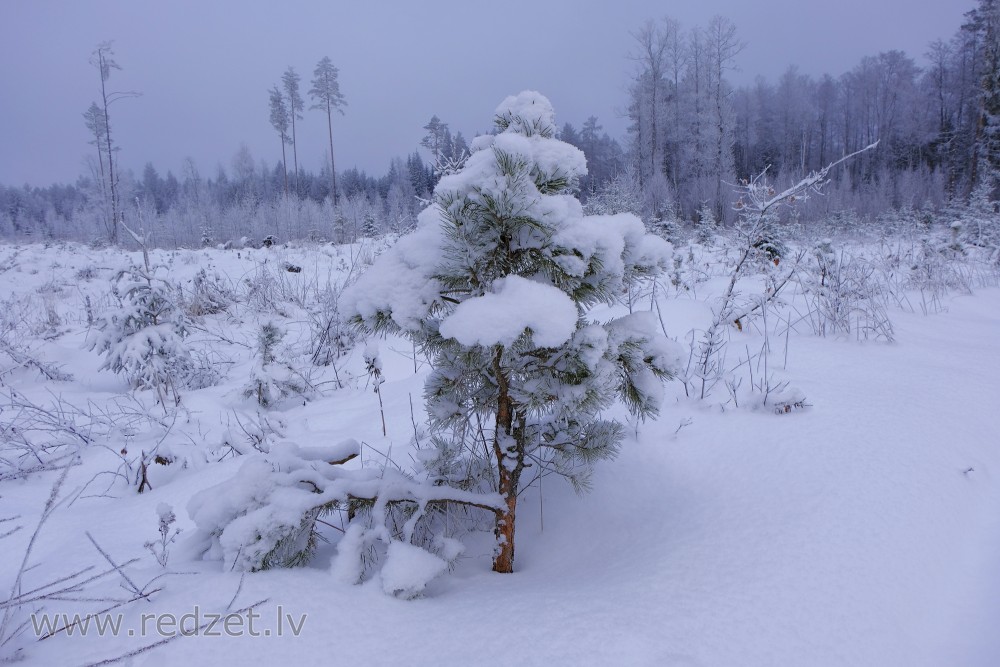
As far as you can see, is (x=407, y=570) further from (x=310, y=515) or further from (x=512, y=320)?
(x=512, y=320)

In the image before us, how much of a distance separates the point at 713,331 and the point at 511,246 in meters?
1.98

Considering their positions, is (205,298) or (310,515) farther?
(205,298)

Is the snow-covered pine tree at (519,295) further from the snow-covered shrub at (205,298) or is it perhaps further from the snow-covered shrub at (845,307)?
the snow-covered shrub at (205,298)

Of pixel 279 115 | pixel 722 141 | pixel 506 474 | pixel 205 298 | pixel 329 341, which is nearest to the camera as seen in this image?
pixel 506 474

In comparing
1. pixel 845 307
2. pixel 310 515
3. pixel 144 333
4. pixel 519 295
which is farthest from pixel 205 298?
pixel 845 307

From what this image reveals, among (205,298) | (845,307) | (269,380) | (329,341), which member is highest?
(205,298)

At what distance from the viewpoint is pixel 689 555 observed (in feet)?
4.63

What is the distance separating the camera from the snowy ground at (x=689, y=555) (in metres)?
1.08

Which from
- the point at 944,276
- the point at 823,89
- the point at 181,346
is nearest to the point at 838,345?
the point at 944,276

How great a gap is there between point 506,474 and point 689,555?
1.98 feet

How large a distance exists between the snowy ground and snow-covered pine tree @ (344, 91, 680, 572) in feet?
1.14

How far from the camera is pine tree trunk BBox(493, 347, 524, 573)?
1522 millimetres

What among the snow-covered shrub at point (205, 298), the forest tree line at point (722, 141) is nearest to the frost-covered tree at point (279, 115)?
the forest tree line at point (722, 141)

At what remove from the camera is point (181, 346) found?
174 inches
